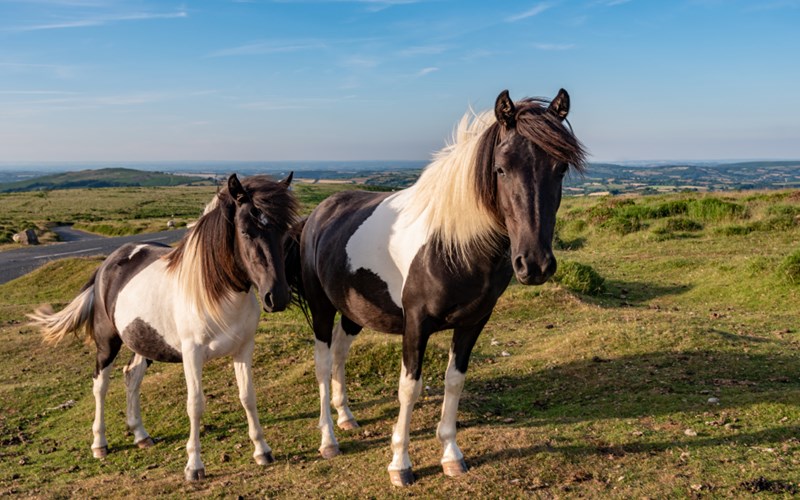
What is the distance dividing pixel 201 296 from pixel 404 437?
2.24m

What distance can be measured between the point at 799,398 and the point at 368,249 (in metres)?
4.60

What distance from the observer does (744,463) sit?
15.9 ft

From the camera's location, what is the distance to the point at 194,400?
5.71 meters

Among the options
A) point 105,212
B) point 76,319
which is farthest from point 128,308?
point 105,212

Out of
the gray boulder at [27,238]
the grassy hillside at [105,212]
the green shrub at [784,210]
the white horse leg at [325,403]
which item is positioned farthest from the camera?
the grassy hillside at [105,212]

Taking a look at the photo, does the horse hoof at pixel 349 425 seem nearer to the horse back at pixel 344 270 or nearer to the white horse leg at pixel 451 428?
the horse back at pixel 344 270

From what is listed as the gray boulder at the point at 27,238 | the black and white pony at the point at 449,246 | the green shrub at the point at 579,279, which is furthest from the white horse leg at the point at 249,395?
the gray boulder at the point at 27,238

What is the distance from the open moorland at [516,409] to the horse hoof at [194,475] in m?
0.07

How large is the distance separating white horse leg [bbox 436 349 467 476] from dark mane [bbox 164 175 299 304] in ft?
6.39

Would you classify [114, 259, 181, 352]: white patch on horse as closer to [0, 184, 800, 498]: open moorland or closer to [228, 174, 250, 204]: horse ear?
[228, 174, 250, 204]: horse ear

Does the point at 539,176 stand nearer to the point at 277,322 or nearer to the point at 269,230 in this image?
the point at 269,230

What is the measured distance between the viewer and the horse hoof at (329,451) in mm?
5992

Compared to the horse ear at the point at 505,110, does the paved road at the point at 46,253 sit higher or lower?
lower

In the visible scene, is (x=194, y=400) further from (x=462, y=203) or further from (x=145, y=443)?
(x=462, y=203)
